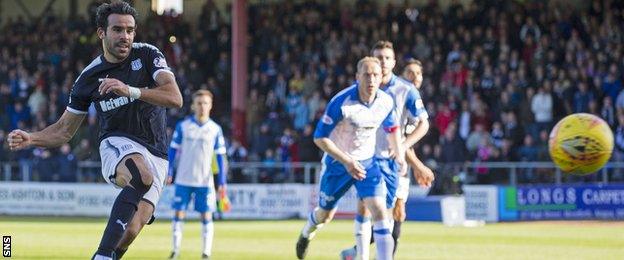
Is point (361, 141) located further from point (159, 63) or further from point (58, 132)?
point (58, 132)

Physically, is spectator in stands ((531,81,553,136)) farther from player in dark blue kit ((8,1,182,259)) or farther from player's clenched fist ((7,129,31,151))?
player's clenched fist ((7,129,31,151))

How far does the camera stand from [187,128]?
1878 cm

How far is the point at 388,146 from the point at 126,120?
368cm

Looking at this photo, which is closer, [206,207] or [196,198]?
[206,207]

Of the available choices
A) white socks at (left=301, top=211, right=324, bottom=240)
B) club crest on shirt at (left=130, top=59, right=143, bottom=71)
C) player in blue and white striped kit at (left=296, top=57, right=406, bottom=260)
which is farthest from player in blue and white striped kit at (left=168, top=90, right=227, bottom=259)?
club crest on shirt at (left=130, top=59, right=143, bottom=71)

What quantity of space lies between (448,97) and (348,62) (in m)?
3.63

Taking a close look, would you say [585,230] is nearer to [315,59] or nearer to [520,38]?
[520,38]

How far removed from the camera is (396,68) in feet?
111

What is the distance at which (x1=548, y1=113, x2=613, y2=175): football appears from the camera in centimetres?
1225

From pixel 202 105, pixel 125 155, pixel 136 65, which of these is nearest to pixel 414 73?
pixel 202 105

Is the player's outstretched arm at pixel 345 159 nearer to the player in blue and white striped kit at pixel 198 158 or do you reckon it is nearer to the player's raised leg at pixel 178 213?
the player's raised leg at pixel 178 213

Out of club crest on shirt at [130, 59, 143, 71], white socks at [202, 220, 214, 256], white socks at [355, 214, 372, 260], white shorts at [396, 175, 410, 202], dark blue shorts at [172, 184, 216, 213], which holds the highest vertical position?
club crest on shirt at [130, 59, 143, 71]

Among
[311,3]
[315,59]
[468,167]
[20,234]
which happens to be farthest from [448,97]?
[20,234]

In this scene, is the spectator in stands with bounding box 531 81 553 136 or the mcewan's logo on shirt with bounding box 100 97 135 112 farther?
the spectator in stands with bounding box 531 81 553 136
